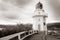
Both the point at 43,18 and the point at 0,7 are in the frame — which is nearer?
the point at 0,7

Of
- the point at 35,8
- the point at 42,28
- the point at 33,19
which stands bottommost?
the point at 42,28

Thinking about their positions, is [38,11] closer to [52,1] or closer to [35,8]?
[35,8]

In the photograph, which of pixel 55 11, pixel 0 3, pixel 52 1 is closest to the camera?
pixel 0 3

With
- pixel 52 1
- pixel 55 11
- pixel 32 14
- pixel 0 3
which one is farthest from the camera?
pixel 32 14

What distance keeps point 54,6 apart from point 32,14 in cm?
2472

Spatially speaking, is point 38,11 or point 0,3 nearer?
point 0,3

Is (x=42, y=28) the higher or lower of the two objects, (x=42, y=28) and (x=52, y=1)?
the lower

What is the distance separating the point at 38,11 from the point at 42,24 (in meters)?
4.33

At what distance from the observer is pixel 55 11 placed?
19484 mm

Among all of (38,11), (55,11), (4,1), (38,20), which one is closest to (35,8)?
(38,11)

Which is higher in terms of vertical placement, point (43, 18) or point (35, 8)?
point (35, 8)

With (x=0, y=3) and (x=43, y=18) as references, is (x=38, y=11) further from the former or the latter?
(x=0, y=3)

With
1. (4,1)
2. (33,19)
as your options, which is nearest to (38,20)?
(33,19)

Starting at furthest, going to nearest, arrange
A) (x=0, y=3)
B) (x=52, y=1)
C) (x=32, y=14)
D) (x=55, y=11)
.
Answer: (x=32, y=14), (x=55, y=11), (x=52, y=1), (x=0, y=3)
